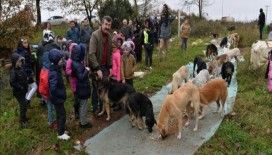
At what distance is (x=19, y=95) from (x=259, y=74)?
24.4 ft

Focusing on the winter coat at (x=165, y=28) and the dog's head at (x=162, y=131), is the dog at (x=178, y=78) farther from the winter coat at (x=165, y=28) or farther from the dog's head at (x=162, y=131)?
the winter coat at (x=165, y=28)

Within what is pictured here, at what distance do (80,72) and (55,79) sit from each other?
52cm

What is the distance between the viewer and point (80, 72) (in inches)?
332

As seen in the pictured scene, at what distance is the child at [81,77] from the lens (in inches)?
329

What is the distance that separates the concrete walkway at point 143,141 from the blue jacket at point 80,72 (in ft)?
2.91

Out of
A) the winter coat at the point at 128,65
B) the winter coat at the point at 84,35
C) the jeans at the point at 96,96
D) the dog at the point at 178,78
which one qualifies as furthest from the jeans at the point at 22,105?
the winter coat at the point at 84,35

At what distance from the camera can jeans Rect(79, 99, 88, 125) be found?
346 inches

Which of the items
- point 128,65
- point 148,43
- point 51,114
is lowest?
point 51,114

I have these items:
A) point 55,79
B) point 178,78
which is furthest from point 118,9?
point 55,79

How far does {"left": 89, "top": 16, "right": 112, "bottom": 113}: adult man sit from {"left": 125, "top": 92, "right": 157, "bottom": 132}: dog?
2.55 ft

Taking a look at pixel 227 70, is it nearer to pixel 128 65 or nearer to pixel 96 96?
pixel 128 65

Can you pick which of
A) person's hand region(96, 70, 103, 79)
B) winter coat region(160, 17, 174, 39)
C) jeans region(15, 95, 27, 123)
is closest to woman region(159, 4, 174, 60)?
winter coat region(160, 17, 174, 39)

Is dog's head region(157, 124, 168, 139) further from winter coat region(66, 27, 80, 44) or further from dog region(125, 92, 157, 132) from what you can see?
winter coat region(66, 27, 80, 44)

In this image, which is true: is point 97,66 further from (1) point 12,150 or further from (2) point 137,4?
(2) point 137,4
